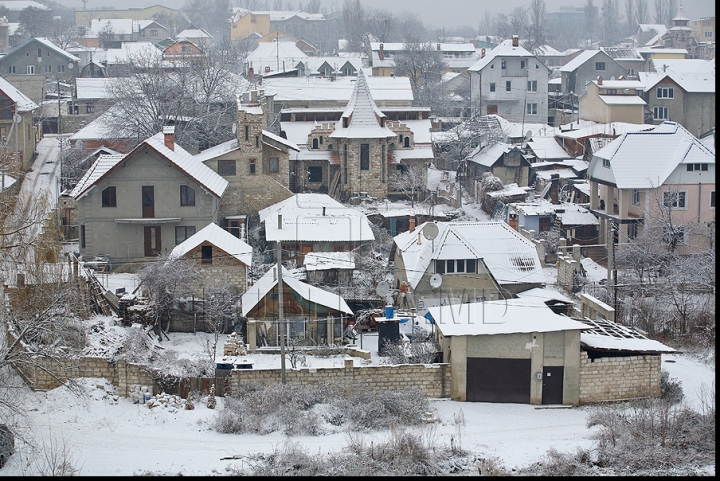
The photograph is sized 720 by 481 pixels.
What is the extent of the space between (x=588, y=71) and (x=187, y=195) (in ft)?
141

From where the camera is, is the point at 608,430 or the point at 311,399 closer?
the point at 608,430

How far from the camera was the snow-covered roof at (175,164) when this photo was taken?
105ft

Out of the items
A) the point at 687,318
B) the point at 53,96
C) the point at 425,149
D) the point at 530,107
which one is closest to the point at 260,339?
the point at 687,318

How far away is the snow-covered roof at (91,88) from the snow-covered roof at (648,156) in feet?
102

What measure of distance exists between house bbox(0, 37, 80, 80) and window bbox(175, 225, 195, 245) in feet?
134

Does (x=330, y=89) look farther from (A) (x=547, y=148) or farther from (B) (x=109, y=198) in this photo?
(B) (x=109, y=198)

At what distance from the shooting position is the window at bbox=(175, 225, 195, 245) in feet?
108

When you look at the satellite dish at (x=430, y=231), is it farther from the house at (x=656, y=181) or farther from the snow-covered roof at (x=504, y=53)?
the snow-covered roof at (x=504, y=53)

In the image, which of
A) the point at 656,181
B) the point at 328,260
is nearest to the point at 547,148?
the point at 656,181

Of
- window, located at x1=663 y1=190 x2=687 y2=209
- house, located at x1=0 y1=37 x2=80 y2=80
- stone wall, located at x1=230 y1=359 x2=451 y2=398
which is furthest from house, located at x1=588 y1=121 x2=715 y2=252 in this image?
house, located at x1=0 y1=37 x2=80 y2=80

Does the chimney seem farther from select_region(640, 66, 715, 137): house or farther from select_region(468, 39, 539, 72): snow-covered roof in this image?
select_region(640, 66, 715, 137): house

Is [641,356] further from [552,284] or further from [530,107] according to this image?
[530,107]

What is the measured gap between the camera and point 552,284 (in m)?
30.6

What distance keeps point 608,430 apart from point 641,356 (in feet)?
10.4
